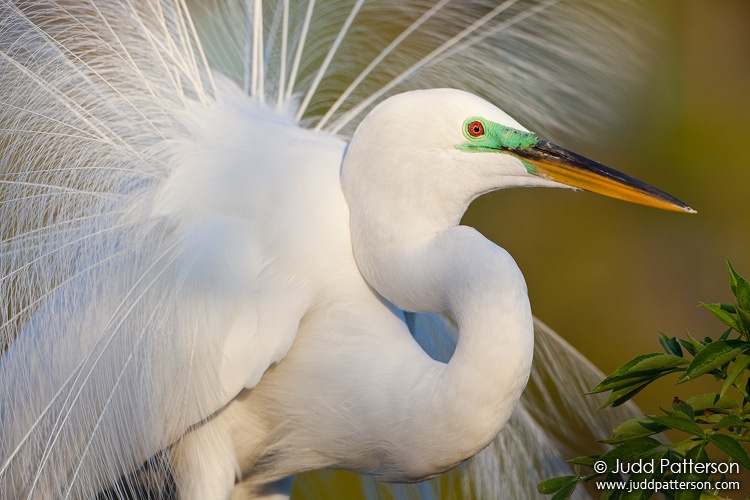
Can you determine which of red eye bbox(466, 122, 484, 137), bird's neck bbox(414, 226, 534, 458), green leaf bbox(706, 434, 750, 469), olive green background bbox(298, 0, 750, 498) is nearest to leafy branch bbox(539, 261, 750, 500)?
green leaf bbox(706, 434, 750, 469)

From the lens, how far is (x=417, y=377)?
6.18 feet

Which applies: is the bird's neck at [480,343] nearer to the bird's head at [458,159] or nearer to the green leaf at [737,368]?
the bird's head at [458,159]

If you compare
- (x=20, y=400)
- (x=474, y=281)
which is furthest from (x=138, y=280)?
(x=474, y=281)

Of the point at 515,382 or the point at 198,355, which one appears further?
the point at 198,355

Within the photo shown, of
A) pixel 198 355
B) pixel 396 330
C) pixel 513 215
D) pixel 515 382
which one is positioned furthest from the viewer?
pixel 513 215

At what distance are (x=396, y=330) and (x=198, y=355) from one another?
0.45m

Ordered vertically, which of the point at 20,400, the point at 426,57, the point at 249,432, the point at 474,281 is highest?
the point at 426,57

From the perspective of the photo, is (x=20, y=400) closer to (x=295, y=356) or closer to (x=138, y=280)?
(x=138, y=280)

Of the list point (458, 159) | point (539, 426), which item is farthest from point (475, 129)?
point (539, 426)

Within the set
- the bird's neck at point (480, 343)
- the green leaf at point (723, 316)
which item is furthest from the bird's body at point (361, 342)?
the green leaf at point (723, 316)

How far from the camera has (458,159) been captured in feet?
5.99

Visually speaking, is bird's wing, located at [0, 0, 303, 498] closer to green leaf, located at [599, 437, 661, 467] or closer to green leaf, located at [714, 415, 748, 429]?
green leaf, located at [599, 437, 661, 467]

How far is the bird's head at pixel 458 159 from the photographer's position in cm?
179

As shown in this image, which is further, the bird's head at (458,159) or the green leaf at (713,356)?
the bird's head at (458,159)
